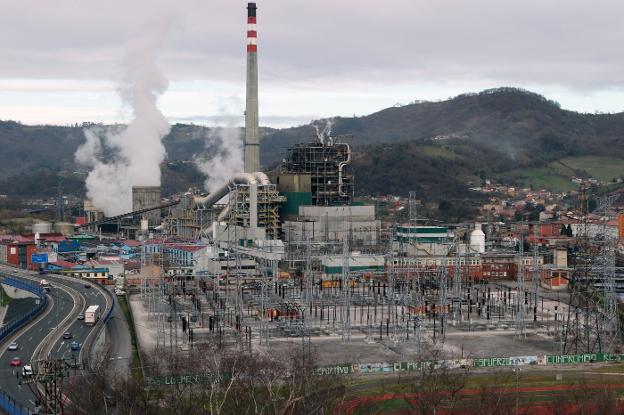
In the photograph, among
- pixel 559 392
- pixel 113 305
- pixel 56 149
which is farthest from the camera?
pixel 56 149

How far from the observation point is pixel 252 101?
57.1 meters

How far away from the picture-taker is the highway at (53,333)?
24.3 metres

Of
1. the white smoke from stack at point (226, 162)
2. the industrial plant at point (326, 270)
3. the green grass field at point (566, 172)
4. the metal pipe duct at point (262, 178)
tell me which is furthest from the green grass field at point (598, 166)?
the metal pipe duct at point (262, 178)

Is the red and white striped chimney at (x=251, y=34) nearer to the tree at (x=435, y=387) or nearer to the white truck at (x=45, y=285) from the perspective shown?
→ the white truck at (x=45, y=285)

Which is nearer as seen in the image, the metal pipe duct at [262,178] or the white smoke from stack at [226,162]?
the metal pipe duct at [262,178]

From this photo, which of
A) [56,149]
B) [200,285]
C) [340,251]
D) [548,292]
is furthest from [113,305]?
[56,149]

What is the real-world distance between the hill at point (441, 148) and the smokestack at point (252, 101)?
6.22 meters

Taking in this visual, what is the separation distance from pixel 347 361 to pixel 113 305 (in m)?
12.1

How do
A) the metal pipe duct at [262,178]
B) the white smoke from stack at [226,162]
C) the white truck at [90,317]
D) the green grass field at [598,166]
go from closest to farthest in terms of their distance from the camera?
the white truck at [90,317] < the metal pipe duct at [262,178] < the white smoke from stack at [226,162] < the green grass field at [598,166]

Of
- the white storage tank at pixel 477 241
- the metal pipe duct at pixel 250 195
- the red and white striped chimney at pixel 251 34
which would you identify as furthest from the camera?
the red and white striped chimney at pixel 251 34

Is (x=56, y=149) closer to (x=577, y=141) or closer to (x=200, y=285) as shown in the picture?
(x=577, y=141)

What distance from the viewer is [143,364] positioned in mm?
26688

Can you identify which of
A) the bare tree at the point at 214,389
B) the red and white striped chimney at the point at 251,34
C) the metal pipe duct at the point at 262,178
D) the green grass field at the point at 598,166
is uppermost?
the red and white striped chimney at the point at 251,34

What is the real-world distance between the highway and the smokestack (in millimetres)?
14975
